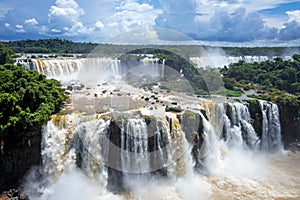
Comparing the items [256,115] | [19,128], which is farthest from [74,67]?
[256,115]

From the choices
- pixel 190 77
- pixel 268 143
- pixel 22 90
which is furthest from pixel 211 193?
pixel 190 77

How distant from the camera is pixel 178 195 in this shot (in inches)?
642

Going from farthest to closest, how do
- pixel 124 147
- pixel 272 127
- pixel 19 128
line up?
1. pixel 272 127
2. pixel 124 147
3. pixel 19 128

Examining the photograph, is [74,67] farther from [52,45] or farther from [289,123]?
[52,45]

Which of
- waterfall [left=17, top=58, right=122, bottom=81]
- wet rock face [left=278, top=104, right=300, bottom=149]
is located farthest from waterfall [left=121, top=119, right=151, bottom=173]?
waterfall [left=17, top=58, right=122, bottom=81]

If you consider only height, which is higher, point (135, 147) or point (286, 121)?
point (135, 147)

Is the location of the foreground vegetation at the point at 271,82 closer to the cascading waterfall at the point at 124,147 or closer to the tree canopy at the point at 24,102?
the cascading waterfall at the point at 124,147

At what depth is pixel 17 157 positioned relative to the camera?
1659 centimetres

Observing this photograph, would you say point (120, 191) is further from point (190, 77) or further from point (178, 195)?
point (190, 77)

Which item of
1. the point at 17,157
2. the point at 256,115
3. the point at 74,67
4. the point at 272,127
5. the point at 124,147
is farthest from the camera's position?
the point at 74,67

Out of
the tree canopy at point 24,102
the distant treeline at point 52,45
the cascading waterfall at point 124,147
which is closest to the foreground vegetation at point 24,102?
the tree canopy at point 24,102

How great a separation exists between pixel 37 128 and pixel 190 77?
22132mm

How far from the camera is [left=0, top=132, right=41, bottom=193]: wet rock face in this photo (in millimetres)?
16328

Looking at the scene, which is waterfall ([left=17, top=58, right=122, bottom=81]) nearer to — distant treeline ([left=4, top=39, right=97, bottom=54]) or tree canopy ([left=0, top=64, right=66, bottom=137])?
tree canopy ([left=0, top=64, right=66, bottom=137])
